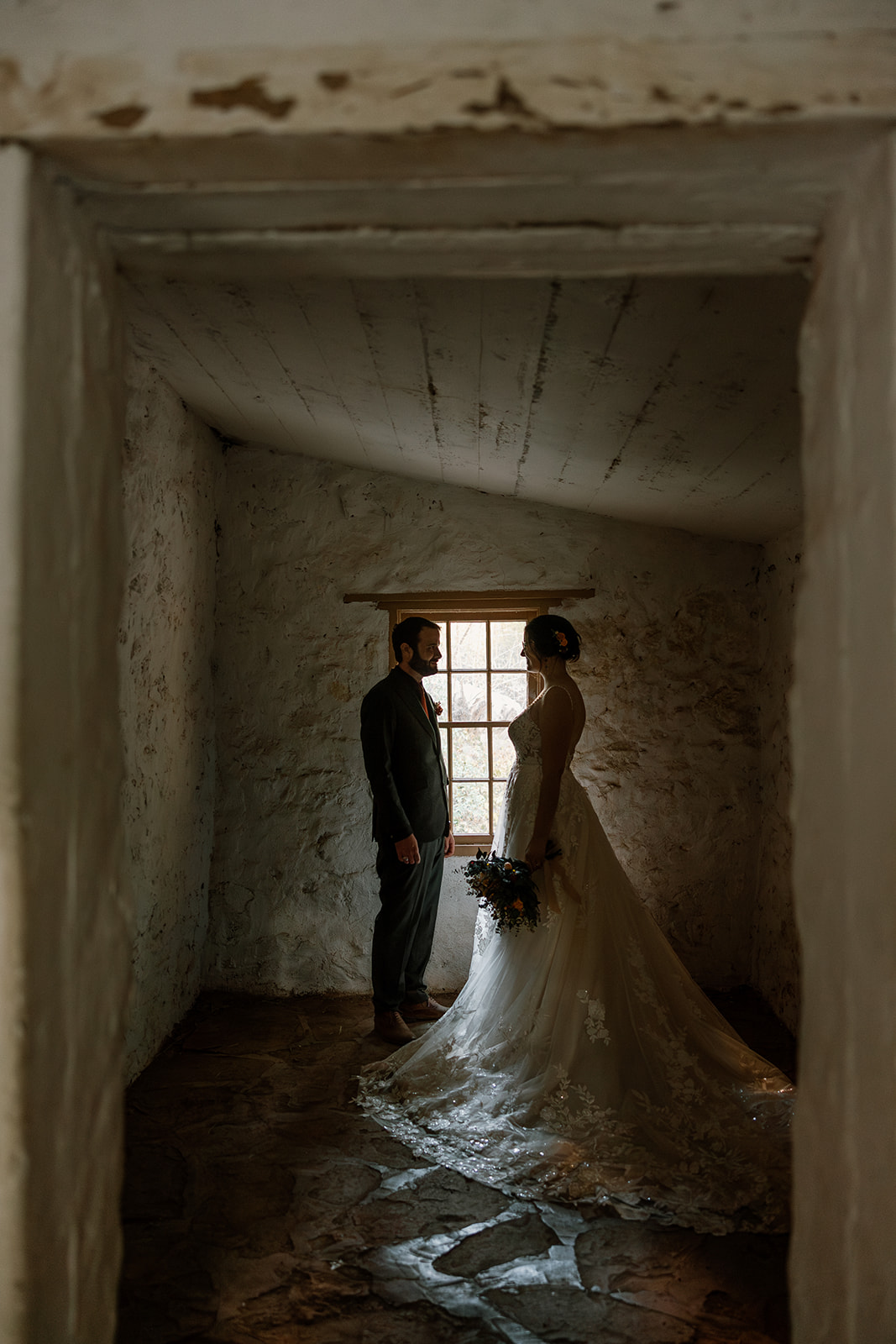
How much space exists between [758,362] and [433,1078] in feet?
8.47

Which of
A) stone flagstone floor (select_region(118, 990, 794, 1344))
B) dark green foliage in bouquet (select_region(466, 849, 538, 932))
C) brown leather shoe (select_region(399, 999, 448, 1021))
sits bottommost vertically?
stone flagstone floor (select_region(118, 990, 794, 1344))

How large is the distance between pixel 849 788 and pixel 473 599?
12.1ft

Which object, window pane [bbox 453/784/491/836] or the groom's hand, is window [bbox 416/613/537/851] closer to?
window pane [bbox 453/784/491/836]

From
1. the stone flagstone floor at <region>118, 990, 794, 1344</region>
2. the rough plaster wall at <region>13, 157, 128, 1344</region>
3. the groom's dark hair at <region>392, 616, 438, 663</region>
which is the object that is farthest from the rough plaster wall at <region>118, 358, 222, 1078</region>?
the rough plaster wall at <region>13, 157, 128, 1344</region>

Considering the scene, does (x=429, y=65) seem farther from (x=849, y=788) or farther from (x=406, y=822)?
(x=406, y=822)

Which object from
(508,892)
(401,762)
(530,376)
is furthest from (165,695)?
(530,376)

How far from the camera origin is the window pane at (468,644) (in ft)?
15.1

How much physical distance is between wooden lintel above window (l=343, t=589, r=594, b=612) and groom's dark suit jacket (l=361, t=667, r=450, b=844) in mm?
582

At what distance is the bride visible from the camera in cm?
247

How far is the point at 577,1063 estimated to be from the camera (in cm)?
282

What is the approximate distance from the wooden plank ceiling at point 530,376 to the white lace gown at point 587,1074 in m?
1.16

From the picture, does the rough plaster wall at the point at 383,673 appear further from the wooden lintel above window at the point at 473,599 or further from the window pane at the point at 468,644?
the window pane at the point at 468,644

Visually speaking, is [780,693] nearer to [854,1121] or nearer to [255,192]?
[854,1121]

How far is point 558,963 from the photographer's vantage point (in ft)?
9.86
